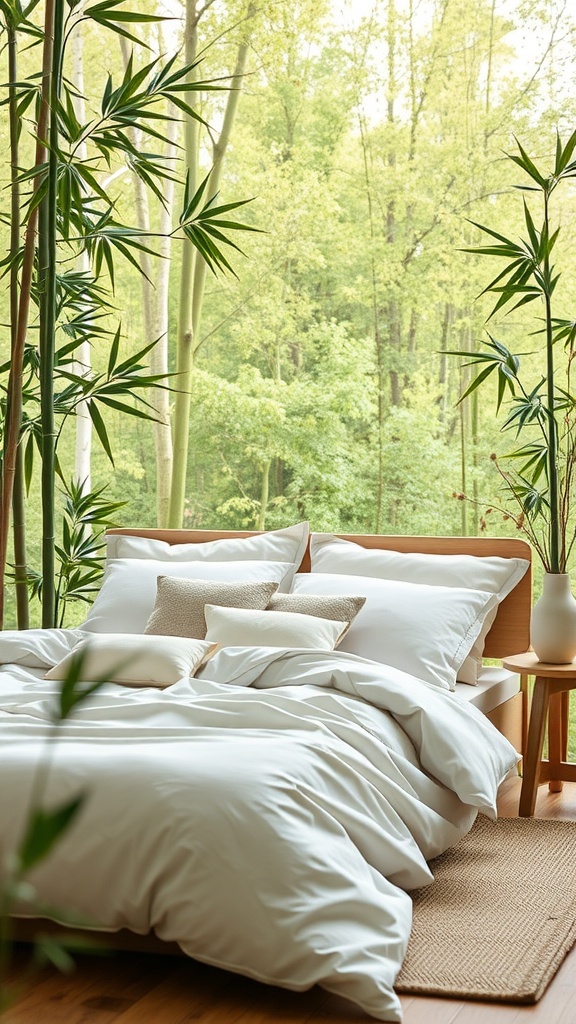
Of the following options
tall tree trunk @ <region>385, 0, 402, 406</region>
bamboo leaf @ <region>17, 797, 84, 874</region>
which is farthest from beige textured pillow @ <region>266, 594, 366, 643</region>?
tall tree trunk @ <region>385, 0, 402, 406</region>

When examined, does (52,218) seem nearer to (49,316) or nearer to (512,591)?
(49,316)

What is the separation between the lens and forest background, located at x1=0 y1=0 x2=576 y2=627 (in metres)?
6.81

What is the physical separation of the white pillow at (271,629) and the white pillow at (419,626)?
0.36 feet

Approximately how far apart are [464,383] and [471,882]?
4733mm

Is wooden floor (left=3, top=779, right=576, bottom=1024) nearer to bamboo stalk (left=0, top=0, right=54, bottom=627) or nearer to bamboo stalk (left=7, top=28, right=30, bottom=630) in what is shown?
bamboo stalk (left=0, top=0, right=54, bottom=627)

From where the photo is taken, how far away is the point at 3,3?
12.7ft

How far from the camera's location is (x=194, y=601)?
12.6 ft

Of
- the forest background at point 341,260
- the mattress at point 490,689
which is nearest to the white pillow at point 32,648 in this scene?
the mattress at point 490,689

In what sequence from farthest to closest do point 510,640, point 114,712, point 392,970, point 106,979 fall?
point 510,640, point 114,712, point 106,979, point 392,970

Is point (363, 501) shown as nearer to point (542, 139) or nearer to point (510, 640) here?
point (542, 139)

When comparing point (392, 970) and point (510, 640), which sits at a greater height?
point (510, 640)

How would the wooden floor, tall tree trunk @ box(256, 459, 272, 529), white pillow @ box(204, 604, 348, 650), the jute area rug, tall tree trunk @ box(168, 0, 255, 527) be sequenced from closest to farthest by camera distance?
the wooden floor
the jute area rug
white pillow @ box(204, 604, 348, 650)
tall tree trunk @ box(168, 0, 255, 527)
tall tree trunk @ box(256, 459, 272, 529)

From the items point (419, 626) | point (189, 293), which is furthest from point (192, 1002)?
point (189, 293)

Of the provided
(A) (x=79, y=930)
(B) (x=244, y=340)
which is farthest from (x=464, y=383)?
(A) (x=79, y=930)
